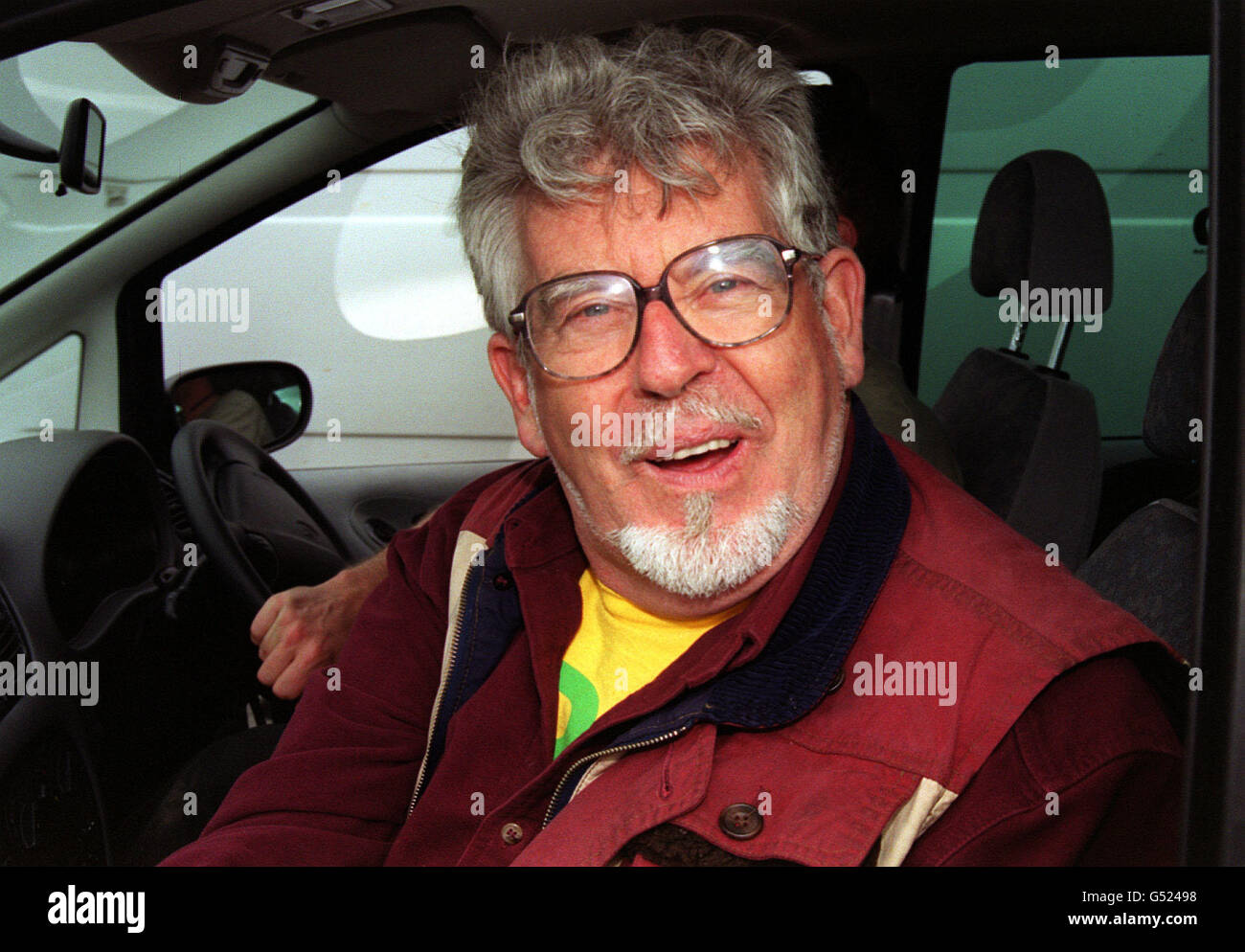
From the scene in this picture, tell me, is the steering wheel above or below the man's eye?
below

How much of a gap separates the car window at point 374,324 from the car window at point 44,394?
2.45m

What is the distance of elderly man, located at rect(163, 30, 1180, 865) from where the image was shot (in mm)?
1138

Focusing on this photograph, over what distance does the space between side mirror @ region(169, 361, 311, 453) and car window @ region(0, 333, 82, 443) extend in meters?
0.64

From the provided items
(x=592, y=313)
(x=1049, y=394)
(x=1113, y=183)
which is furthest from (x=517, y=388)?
(x=1113, y=183)

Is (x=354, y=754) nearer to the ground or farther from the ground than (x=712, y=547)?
nearer to the ground

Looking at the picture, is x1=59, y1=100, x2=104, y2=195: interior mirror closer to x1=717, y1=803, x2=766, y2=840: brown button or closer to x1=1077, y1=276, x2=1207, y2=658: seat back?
x1=717, y1=803, x2=766, y2=840: brown button

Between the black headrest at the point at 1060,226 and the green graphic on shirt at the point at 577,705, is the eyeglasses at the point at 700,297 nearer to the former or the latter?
the green graphic on shirt at the point at 577,705

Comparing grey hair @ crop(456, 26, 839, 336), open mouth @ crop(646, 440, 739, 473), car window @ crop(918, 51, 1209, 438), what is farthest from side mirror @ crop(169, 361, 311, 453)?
car window @ crop(918, 51, 1209, 438)

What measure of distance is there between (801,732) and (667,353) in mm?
481

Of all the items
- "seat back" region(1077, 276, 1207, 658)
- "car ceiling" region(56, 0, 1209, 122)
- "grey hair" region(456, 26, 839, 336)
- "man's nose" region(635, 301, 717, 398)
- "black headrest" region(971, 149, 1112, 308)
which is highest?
"car ceiling" region(56, 0, 1209, 122)

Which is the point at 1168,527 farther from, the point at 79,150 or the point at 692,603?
the point at 79,150

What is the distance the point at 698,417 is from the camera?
4.61 ft

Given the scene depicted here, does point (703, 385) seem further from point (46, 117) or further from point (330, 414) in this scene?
point (330, 414)
